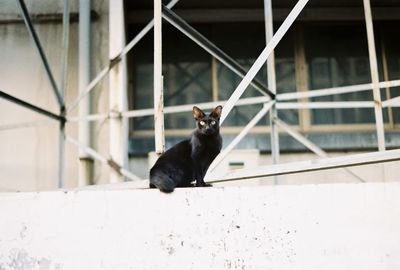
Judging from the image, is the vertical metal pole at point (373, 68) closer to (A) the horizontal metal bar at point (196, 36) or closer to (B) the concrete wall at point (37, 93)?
(A) the horizontal metal bar at point (196, 36)

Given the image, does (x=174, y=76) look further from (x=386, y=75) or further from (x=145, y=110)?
(x=386, y=75)

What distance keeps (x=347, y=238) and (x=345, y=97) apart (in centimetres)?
319

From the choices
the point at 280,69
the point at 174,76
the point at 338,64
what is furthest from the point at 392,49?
the point at 174,76

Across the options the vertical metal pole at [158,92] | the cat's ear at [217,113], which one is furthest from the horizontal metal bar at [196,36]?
the cat's ear at [217,113]

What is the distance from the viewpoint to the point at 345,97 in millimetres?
5230

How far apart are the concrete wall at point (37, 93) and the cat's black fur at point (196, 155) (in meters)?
2.09

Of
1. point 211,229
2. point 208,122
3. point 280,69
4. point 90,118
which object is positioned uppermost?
point 280,69

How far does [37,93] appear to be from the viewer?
5.23m

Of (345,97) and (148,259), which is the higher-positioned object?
(345,97)

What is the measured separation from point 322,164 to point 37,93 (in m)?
3.84

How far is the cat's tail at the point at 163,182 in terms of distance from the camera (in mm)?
2482

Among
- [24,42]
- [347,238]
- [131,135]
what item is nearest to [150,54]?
[131,135]

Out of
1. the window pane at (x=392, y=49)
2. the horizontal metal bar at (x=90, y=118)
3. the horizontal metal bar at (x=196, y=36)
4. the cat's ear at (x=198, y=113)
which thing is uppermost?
the window pane at (x=392, y=49)

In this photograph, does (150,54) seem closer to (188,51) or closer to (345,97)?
(188,51)
